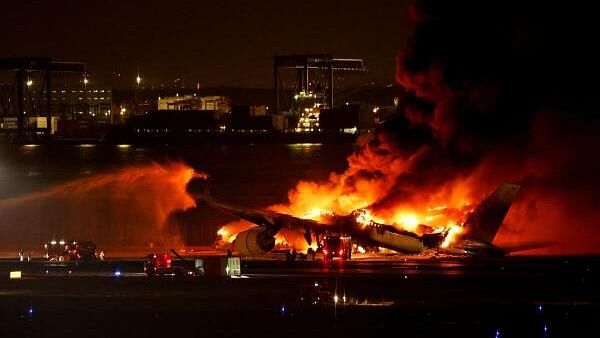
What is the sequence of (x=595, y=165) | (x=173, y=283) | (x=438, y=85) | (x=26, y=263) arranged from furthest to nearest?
(x=595, y=165), (x=438, y=85), (x=26, y=263), (x=173, y=283)

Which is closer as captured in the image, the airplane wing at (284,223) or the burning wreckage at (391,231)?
the burning wreckage at (391,231)

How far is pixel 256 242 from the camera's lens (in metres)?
58.9

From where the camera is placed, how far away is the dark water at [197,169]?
90438 mm

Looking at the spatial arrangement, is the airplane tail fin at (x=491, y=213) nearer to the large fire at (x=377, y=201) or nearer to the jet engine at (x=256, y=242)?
the large fire at (x=377, y=201)

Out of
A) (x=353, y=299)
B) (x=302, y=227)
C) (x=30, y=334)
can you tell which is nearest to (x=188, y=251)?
(x=302, y=227)

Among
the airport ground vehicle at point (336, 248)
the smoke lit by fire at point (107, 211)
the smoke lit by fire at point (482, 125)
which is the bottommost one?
the smoke lit by fire at point (107, 211)

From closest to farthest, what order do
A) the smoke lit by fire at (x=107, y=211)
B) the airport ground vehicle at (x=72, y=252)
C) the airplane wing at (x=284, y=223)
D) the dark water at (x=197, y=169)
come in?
the airplane wing at (x=284, y=223) < the airport ground vehicle at (x=72, y=252) < the smoke lit by fire at (x=107, y=211) < the dark water at (x=197, y=169)

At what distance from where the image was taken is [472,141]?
208 feet

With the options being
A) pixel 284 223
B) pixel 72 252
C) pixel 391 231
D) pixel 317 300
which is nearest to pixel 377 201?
pixel 391 231

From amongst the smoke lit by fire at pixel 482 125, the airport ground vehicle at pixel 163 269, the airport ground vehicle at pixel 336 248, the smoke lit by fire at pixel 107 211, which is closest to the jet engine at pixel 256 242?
the airport ground vehicle at pixel 336 248

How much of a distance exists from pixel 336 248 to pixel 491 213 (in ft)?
28.3

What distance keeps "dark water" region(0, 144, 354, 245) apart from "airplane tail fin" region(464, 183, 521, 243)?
23.2 metres

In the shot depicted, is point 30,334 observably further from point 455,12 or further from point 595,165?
point 595,165

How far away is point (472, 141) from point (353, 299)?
81.8ft
